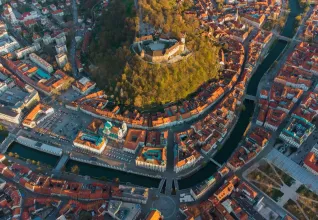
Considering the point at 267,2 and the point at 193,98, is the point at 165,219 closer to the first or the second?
the point at 193,98

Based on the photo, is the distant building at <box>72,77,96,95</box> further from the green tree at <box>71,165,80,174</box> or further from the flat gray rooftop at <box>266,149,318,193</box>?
the flat gray rooftop at <box>266,149,318,193</box>

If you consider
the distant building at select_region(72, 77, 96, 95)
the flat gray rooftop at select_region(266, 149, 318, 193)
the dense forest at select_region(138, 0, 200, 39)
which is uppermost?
the dense forest at select_region(138, 0, 200, 39)

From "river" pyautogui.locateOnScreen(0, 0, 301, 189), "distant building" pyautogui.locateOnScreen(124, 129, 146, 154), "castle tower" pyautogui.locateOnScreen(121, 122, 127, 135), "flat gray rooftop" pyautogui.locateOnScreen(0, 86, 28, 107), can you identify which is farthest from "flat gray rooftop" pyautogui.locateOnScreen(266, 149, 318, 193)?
"flat gray rooftop" pyautogui.locateOnScreen(0, 86, 28, 107)

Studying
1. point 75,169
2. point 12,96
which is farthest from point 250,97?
point 12,96

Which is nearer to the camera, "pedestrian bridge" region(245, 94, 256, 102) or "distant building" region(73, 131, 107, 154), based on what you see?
"distant building" region(73, 131, 107, 154)

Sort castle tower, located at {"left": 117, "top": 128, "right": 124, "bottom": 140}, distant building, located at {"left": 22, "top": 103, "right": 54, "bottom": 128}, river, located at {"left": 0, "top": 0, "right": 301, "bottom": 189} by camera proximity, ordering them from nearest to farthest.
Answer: river, located at {"left": 0, "top": 0, "right": 301, "bottom": 189}
castle tower, located at {"left": 117, "top": 128, "right": 124, "bottom": 140}
distant building, located at {"left": 22, "top": 103, "right": 54, "bottom": 128}

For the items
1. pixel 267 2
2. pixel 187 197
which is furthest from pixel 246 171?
pixel 267 2

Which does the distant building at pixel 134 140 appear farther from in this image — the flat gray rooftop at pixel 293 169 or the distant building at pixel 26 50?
the distant building at pixel 26 50

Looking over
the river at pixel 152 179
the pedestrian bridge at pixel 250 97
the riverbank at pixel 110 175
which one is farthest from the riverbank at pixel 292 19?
the riverbank at pixel 110 175
